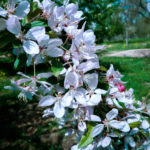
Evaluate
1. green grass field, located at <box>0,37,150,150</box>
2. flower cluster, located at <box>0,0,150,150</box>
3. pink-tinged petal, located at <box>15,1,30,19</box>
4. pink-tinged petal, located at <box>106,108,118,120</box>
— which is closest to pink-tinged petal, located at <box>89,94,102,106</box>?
flower cluster, located at <box>0,0,150,150</box>

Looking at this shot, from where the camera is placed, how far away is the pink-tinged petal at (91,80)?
1.94ft

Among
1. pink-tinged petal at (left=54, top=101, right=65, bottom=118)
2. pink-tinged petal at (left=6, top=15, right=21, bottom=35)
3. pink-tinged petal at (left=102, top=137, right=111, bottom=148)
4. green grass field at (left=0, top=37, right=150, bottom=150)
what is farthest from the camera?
green grass field at (left=0, top=37, right=150, bottom=150)

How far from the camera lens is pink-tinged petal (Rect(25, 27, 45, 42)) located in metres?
0.51

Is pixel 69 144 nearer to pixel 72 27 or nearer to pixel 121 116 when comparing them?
pixel 121 116

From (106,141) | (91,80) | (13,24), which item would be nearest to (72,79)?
(91,80)

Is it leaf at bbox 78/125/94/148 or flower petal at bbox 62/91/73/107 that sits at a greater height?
flower petal at bbox 62/91/73/107

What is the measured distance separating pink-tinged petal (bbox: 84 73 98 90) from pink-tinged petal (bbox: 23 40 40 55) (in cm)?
18

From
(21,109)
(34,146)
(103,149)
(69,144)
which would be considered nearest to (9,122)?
(21,109)

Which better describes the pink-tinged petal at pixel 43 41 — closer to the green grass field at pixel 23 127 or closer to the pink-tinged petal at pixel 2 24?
the pink-tinged petal at pixel 2 24

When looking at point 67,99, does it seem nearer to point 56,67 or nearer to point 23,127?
point 56,67

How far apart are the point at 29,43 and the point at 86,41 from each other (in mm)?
189

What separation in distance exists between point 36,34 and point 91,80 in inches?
9.2

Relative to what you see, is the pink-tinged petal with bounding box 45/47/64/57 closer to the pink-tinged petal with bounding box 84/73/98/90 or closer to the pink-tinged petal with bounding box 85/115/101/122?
the pink-tinged petal with bounding box 84/73/98/90

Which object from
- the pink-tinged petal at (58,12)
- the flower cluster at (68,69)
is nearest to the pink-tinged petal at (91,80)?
the flower cluster at (68,69)
